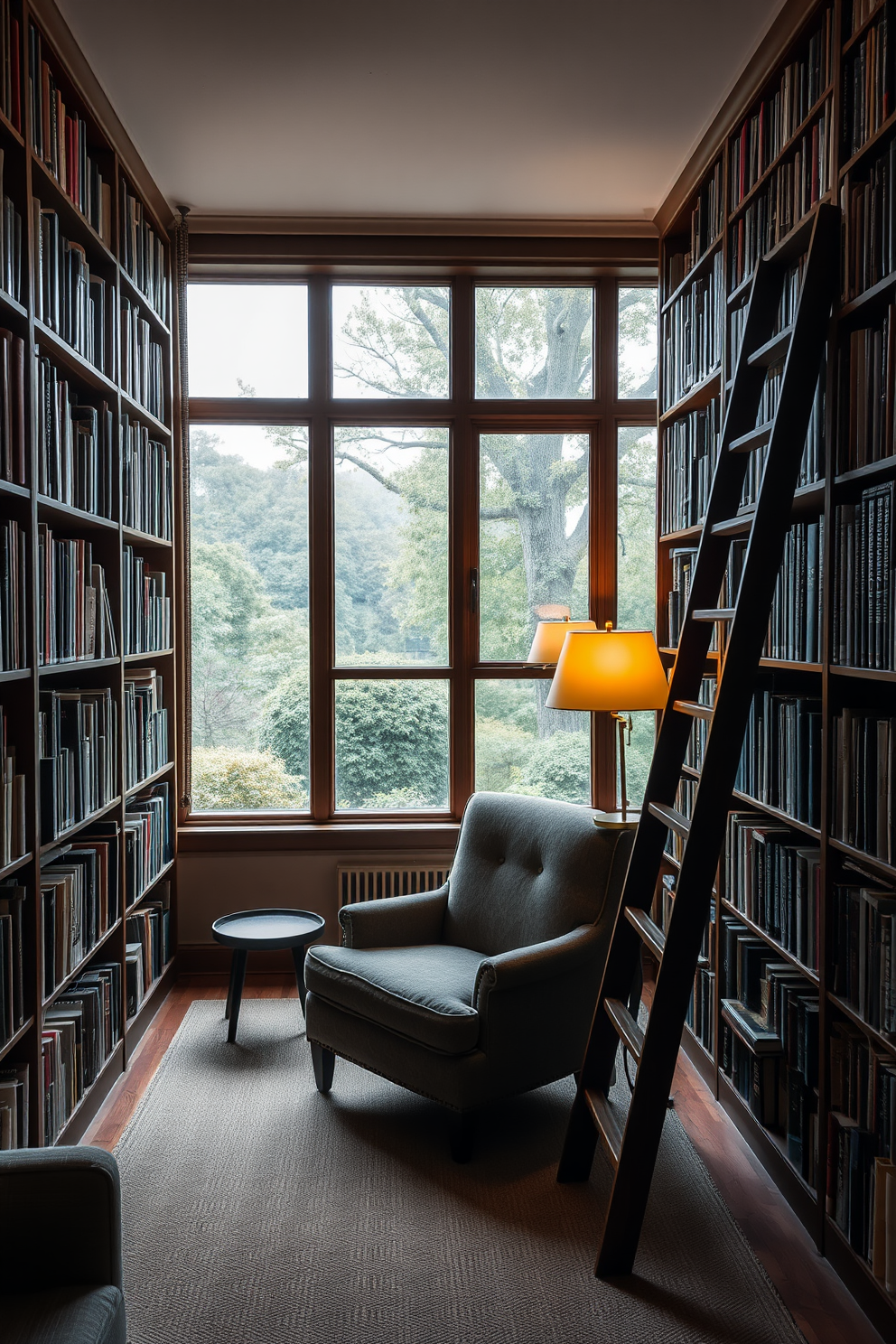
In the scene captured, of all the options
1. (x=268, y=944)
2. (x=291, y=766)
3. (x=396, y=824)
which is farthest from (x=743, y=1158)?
(x=291, y=766)

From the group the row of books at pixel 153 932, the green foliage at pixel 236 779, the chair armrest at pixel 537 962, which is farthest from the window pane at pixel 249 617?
the chair armrest at pixel 537 962

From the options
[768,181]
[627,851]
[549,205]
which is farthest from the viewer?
[549,205]

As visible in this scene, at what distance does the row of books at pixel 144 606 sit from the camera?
350 centimetres

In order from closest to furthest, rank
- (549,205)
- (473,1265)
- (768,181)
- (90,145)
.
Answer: (473,1265) < (768,181) < (90,145) < (549,205)

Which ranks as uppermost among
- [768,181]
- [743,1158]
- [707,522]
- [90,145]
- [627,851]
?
[90,145]

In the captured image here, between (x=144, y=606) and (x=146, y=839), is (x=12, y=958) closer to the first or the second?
(x=146, y=839)

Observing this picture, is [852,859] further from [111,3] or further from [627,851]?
[111,3]

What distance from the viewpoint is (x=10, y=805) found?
2342 mm

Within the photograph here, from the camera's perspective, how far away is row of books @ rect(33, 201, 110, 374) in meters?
2.59

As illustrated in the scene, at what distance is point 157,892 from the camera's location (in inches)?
164

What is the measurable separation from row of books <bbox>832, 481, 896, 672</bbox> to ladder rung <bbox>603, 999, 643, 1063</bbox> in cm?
102

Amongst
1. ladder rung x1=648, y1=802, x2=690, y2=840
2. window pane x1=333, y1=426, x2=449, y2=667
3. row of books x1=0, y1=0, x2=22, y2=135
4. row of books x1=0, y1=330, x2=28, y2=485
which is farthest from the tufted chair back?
row of books x1=0, y1=0, x2=22, y2=135

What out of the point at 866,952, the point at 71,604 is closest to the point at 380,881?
the point at 71,604

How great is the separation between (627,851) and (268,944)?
1.32 m
